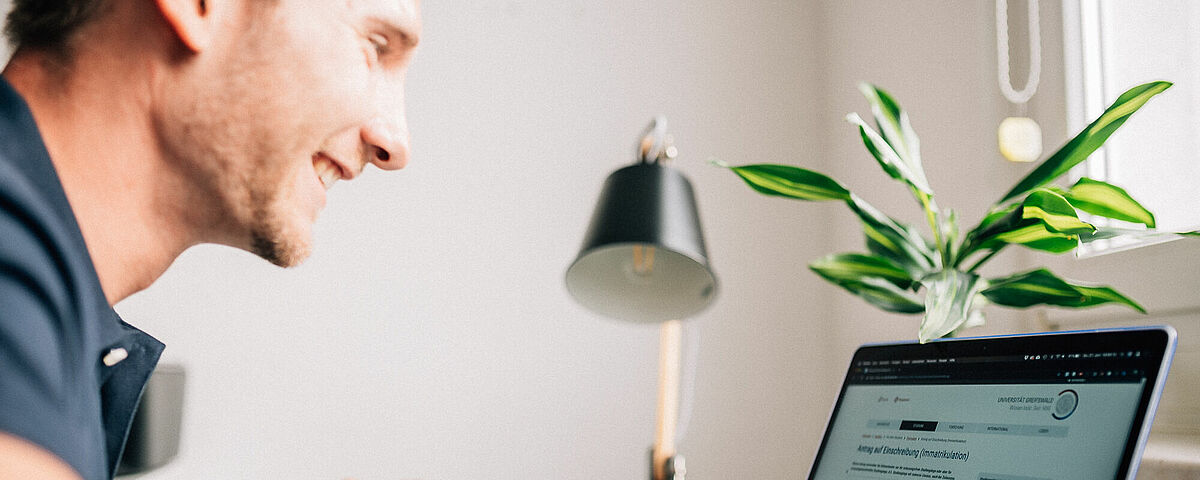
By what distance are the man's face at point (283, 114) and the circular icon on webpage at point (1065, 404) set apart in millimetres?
578

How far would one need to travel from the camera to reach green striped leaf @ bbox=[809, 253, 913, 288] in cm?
81

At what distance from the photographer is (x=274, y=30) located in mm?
575

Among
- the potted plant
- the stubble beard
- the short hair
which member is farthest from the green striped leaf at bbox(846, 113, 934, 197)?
the short hair

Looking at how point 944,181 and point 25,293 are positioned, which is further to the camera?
point 944,181

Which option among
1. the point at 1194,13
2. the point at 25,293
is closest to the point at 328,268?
the point at 25,293

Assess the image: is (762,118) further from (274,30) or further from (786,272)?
(274,30)

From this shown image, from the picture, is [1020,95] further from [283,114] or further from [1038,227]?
[283,114]

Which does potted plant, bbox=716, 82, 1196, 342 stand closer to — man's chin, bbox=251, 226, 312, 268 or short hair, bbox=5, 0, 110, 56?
man's chin, bbox=251, 226, 312, 268

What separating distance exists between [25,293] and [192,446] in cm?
117

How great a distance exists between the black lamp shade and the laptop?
1.32 ft

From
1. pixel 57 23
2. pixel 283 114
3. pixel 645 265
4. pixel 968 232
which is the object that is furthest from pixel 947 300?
pixel 57 23

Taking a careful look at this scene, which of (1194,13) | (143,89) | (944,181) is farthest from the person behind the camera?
(944,181)

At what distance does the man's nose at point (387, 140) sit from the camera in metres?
0.68

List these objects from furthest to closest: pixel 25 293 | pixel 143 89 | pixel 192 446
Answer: pixel 192 446
pixel 143 89
pixel 25 293
